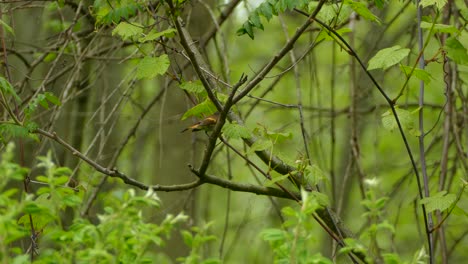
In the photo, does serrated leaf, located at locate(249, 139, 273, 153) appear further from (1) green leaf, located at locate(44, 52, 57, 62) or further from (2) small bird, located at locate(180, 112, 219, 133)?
(1) green leaf, located at locate(44, 52, 57, 62)

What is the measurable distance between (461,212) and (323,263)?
130 centimetres

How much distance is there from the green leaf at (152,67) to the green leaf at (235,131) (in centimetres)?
33

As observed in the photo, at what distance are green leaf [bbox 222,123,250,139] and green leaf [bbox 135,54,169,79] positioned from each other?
0.33m

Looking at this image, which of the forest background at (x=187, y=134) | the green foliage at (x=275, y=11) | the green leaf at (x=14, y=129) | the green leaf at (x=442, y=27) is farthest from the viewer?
the green leaf at (x=14, y=129)

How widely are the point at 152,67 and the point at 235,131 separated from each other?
0.41m

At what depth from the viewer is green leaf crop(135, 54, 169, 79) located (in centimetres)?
307

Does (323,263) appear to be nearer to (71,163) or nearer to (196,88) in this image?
(196,88)

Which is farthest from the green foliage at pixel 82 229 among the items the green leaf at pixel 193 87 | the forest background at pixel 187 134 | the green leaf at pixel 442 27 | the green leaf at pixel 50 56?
the green leaf at pixel 50 56

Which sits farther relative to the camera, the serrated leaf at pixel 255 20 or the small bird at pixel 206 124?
the small bird at pixel 206 124

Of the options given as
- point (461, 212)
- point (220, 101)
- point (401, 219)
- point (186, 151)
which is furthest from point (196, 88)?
point (401, 219)

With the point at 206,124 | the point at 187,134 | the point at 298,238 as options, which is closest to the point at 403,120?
the point at 206,124

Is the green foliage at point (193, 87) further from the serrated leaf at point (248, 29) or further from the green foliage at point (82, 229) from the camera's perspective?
the green foliage at point (82, 229)

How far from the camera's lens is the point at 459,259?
29.9ft

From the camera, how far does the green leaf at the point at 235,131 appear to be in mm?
3105
